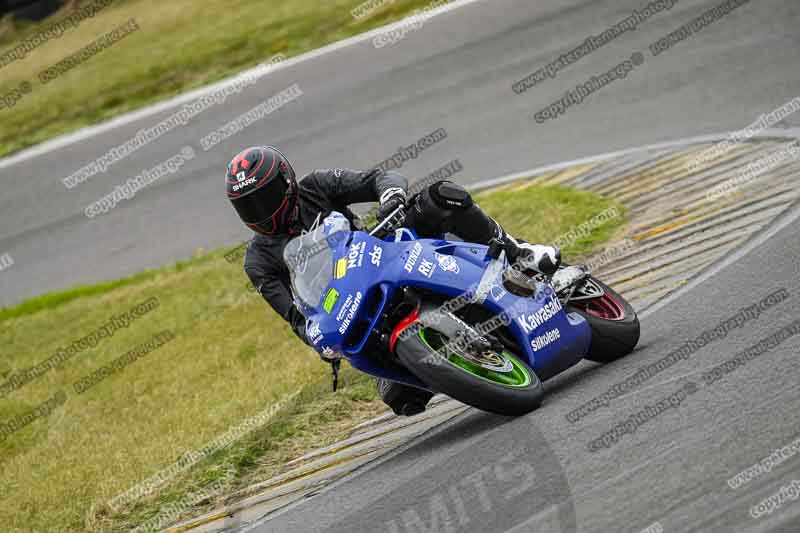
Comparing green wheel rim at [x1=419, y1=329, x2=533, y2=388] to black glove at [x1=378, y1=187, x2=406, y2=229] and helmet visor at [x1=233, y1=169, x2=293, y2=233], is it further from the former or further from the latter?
helmet visor at [x1=233, y1=169, x2=293, y2=233]

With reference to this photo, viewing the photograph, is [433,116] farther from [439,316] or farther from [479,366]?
[479,366]

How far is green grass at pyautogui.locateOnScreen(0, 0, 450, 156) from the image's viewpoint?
19453mm

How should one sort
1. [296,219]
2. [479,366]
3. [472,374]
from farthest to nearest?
[296,219], [479,366], [472,374]

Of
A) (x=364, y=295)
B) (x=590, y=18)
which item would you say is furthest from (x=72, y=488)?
(x=590, y=18)

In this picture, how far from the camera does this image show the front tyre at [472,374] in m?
5.78

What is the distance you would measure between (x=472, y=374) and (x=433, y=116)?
9.41 m

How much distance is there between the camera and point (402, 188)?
7.02 m

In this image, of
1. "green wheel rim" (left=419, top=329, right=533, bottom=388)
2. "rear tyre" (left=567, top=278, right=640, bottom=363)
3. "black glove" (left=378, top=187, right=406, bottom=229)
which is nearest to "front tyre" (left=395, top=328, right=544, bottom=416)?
"green wheel rim" (left=419, top=329, right=533, bottom=388)

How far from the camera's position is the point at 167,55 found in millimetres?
21719

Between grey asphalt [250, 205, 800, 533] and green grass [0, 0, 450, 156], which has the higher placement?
grey asphalt [250, 205, 800, 533]

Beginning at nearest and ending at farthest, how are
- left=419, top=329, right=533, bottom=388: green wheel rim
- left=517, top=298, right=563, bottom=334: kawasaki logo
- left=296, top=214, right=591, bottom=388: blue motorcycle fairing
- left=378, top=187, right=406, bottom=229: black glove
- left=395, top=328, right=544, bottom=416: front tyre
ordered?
left=395, top=328, right=544, bottom=416: front tyre, left=419, top=329, right=533, bottom=388: green wheel rim, left=296, top=214, right=591, bottom=388: blue motorcycle fairing, left=517, top=298, right=563, bottom=334: kawasaki logo, left=378, top=187, right=406, bottom=229: black glove

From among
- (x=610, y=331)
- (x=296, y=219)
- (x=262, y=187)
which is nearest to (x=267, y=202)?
(x=262, y=187)

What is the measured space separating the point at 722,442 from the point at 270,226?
3212 mm

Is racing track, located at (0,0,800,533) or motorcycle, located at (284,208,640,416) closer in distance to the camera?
racing track, located at (0,0,800,533)
